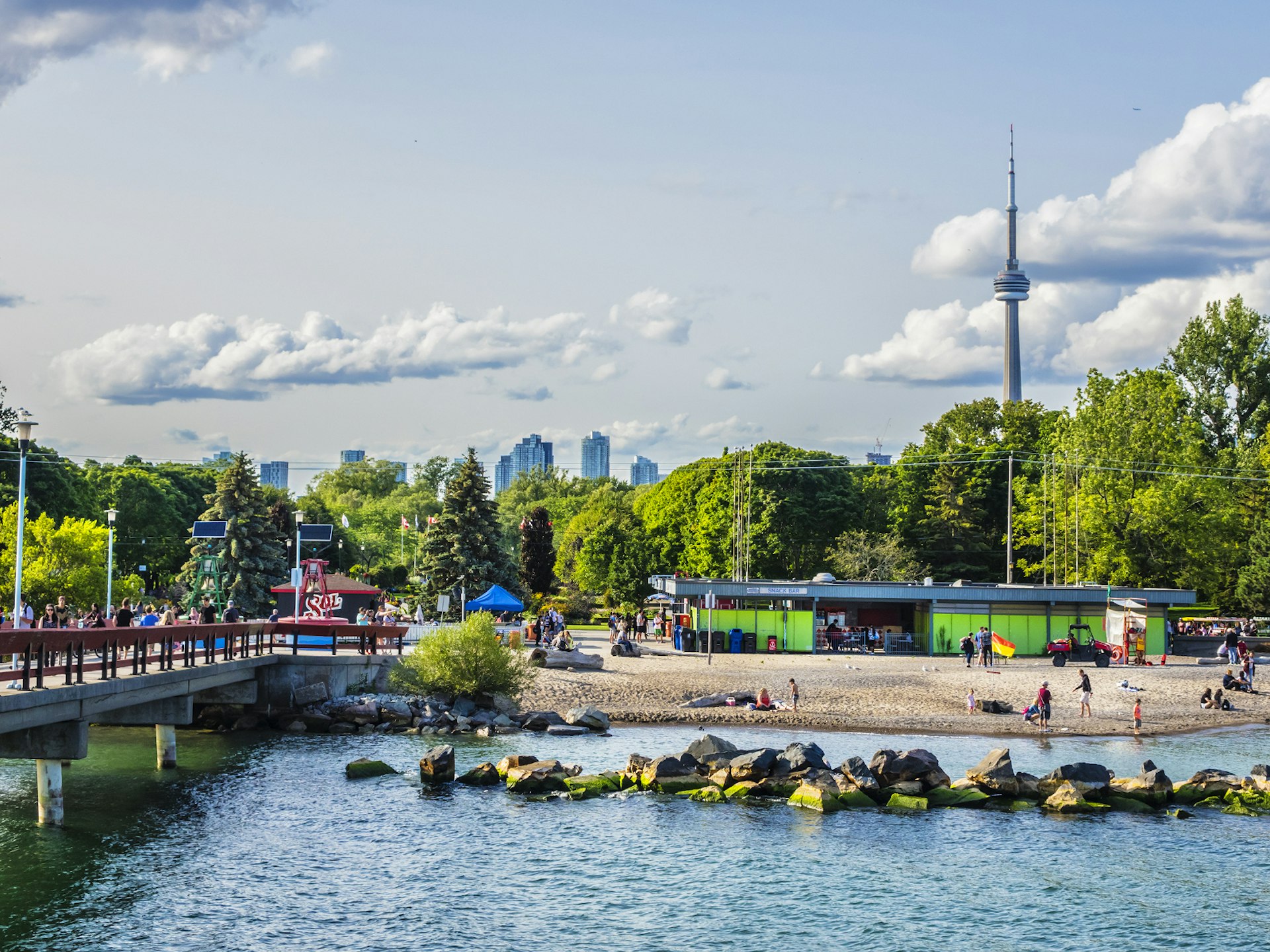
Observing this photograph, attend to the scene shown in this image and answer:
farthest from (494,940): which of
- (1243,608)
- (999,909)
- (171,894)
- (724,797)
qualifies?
(1243,608)

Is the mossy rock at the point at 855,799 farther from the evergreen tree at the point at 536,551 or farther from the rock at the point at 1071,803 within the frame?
the evergreen tree at the point at 536,551

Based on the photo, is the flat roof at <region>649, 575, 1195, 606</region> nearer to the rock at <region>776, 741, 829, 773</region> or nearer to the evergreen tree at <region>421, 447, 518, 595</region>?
the evergreen tree at <region>421, 447, 518, 595</region>

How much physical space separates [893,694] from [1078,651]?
12418 millimetres

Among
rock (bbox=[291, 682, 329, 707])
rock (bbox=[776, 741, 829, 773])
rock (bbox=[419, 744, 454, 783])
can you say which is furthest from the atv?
rock (bbox=[291, 682, 329, 707])

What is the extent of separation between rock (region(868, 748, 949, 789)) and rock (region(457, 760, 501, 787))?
9798mm

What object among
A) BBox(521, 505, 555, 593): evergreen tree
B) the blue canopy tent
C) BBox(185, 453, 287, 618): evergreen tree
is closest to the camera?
the blue canopy tent

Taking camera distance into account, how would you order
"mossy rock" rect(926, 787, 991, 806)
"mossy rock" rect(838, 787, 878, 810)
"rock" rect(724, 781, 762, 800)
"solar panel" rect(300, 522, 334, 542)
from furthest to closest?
"solar panel" rect(300, 522, 334, 542) < "rock" rect(724, 781, 762, 800) < "mossy rock" rect(926, 787, 991, 806) < "mossy rock" rect(838, 787, 878, 810)

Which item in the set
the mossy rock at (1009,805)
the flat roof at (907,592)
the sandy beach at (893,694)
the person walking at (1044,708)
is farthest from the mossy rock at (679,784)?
the flat roof at (907,592)

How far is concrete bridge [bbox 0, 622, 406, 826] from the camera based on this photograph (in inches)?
999

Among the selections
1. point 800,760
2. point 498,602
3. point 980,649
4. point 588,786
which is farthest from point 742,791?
point 980,649

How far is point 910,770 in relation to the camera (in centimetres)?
3080

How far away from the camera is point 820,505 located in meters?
79.1

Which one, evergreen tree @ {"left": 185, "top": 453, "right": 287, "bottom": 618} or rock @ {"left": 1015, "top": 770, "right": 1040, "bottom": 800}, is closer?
rock @ {"left": 1015, "top": 770, "right": 1040, "bottom": 800}

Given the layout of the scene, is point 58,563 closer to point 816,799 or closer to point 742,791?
point 742,791
